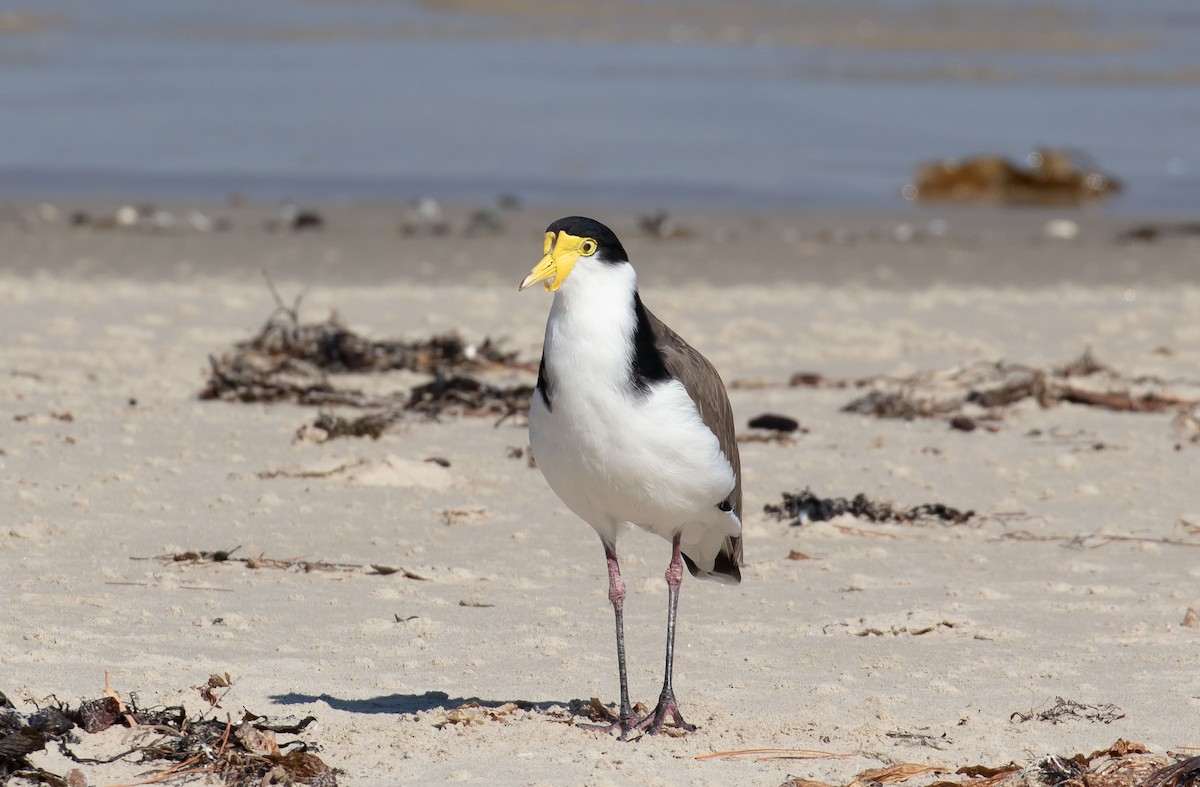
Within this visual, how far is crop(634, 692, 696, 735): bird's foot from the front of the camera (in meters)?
4.45

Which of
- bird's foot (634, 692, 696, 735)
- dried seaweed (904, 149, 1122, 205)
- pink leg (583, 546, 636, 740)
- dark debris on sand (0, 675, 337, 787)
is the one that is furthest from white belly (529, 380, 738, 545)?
dried seaweed (904, 149, 1122, 205)

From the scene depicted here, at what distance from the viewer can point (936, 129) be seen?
2425cm

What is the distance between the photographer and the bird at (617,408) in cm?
420

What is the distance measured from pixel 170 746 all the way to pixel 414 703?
0.77m

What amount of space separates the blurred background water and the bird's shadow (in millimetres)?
13642

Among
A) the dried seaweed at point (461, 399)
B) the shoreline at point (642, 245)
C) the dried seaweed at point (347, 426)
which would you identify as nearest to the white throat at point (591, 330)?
the dried seaweed at point (347, 426)

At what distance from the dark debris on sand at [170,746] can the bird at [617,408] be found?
36.4 inches

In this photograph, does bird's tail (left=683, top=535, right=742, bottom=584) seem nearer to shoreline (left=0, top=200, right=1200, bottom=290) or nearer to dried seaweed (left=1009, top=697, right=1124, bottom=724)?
dried seaweed (left=1009, top=697, right=1124, bottom=724)

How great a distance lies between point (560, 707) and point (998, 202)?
51.8ft

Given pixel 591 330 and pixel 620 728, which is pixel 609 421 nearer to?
pixel 591 330

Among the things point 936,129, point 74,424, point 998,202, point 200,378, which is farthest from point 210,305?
point 936,129

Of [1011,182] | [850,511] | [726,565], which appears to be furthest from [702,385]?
[1011,182]

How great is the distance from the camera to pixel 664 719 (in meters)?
4.48

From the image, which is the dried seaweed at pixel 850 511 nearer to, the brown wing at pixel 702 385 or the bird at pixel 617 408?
the brown wing at pixel 702 385
